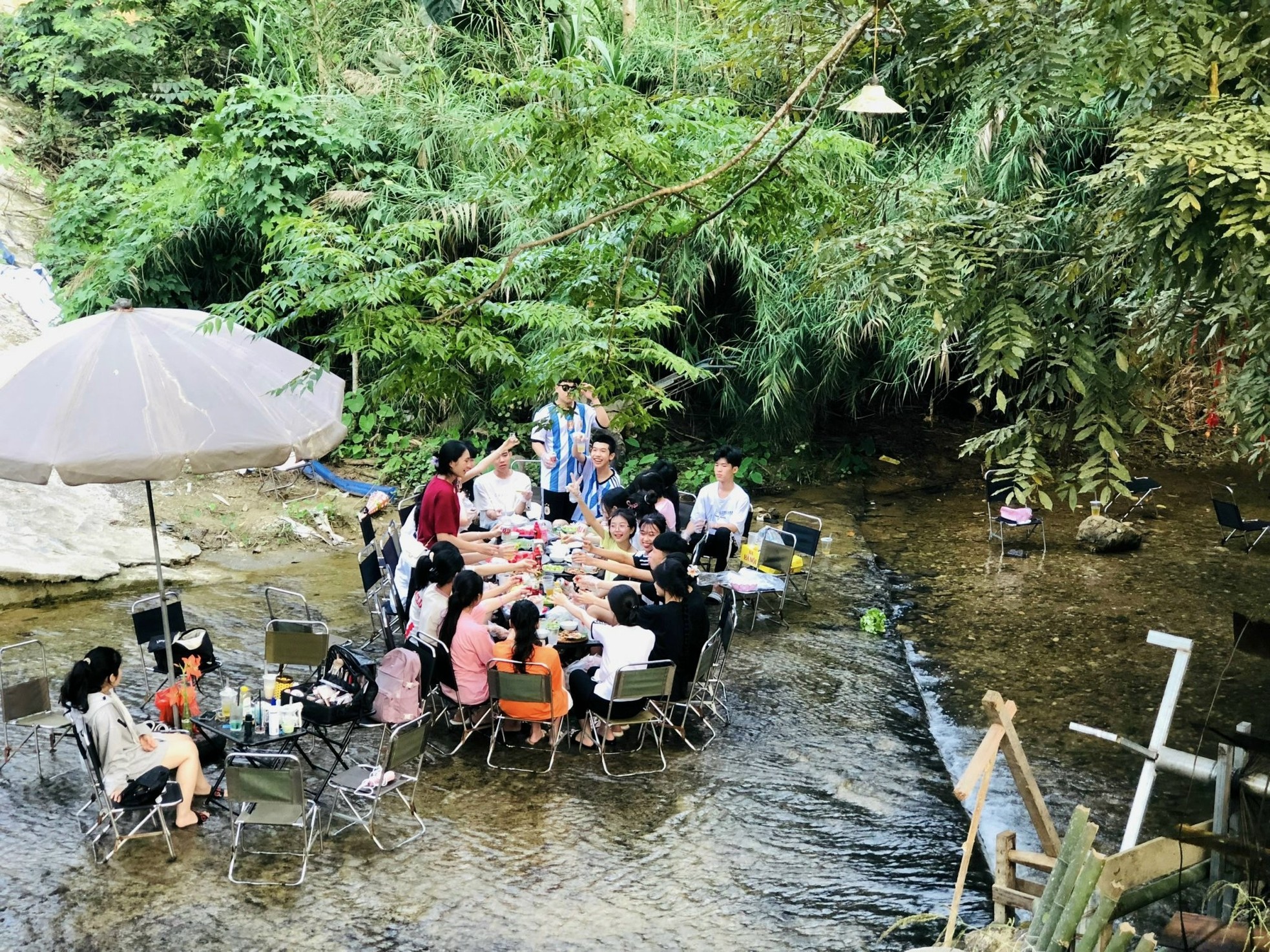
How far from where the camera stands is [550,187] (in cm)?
640

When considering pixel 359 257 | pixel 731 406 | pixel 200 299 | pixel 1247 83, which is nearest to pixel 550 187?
pixel 359 257

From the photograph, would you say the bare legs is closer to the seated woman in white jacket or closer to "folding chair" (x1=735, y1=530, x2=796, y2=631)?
the seated woman in white jacket

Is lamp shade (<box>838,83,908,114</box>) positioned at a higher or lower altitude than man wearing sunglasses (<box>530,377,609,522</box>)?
higher

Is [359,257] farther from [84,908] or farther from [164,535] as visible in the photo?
[164,535]

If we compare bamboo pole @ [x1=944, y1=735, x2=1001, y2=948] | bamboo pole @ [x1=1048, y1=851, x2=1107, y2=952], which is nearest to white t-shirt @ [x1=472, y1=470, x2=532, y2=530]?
bamboo pole @ [x1=944, y1=735, x2=1001, y2=948]

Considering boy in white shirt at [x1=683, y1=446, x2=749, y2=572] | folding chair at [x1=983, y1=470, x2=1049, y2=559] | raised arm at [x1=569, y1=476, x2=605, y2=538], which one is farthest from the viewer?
folding chair at [x1=983, y1=470, x2=1049, y2=559]

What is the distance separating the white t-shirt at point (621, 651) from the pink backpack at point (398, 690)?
1.17 m

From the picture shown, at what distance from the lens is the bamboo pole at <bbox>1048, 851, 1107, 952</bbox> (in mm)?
3871

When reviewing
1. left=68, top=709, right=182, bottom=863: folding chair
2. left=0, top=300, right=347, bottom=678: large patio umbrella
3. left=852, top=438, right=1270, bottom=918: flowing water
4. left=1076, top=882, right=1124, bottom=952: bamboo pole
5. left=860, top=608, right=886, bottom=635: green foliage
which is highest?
left=0, top=300, right=347, bottom=678: large patio umbrella

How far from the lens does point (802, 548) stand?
9773 millimetres

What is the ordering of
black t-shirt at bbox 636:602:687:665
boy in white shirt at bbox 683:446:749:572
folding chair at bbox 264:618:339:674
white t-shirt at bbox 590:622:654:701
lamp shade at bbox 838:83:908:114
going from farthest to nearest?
boy in white shirt at bbox 683:446:749:572 → folding chair at bbox 264:618:339:674 → black t-shirt at bbox 636:602:687:665 → white t-shirt at bbox 590:622:654:701 → lamp shade at bbox 838:83:908:114

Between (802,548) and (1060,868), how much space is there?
225 inches

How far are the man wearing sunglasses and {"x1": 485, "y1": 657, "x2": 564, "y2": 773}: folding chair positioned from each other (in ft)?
11.3

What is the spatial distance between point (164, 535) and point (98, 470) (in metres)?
5.89
